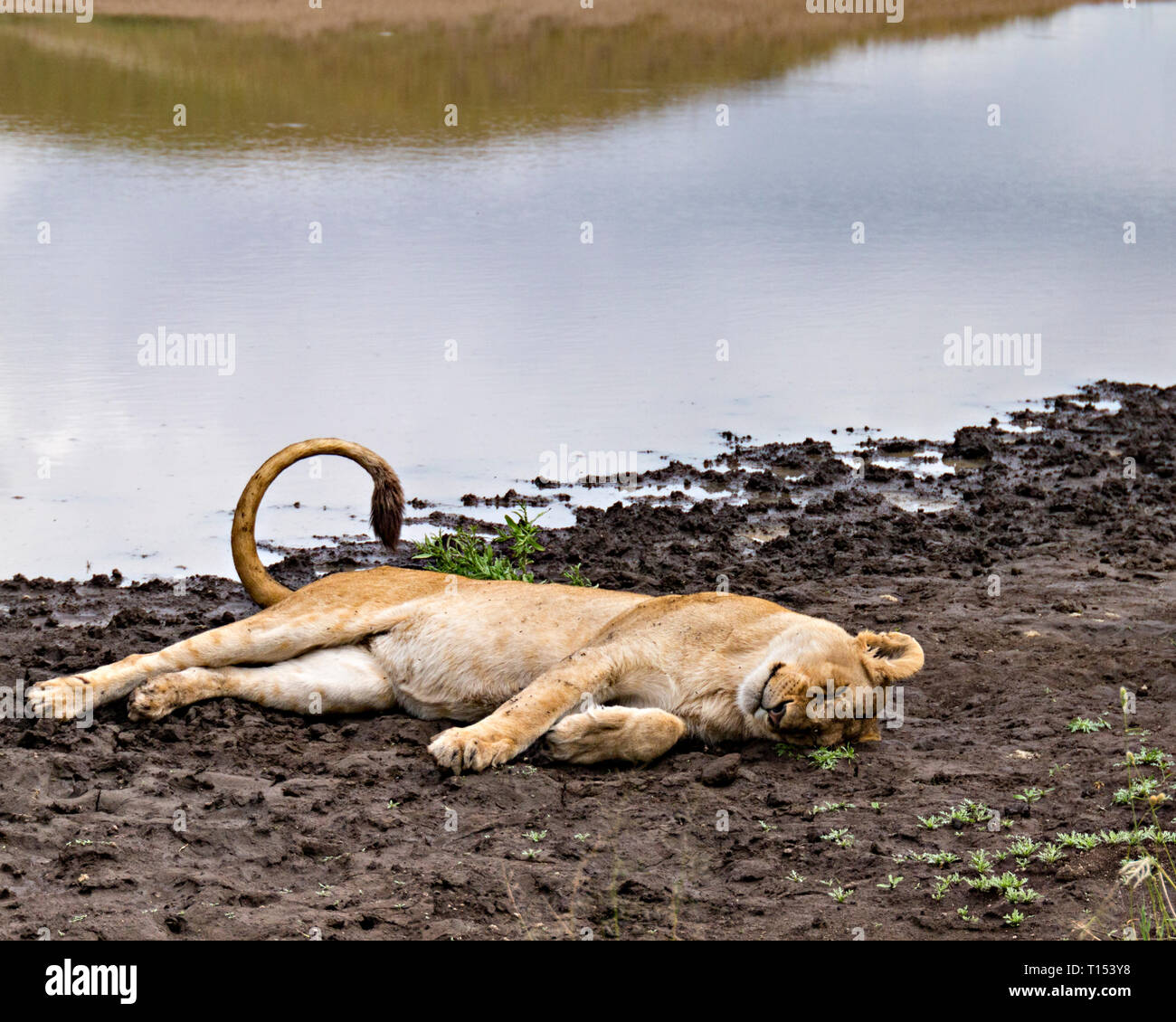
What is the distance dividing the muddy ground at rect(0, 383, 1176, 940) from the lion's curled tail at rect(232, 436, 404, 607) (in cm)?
75

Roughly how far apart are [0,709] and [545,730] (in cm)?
223

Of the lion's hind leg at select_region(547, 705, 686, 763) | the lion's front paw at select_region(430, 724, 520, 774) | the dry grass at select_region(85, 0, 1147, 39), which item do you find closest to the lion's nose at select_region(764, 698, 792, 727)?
the lion's hind leg at select_region(547, 705, 686, 763)

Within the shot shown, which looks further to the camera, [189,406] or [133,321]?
[133,321]

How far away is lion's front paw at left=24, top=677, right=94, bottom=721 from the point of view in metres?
5.62

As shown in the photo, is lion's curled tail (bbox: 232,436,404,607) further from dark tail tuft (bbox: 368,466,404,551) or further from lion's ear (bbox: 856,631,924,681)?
lion's ear (bbox: 856,631,924,681)

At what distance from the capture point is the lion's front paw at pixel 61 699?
5.62 meters

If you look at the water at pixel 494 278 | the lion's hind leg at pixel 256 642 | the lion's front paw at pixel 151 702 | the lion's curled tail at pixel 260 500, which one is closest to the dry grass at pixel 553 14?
the water at pixel 494 278

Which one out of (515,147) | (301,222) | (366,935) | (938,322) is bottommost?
(366,935)

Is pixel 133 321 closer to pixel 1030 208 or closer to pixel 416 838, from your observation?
pixel 416 838

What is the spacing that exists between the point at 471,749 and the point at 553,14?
39.3 m

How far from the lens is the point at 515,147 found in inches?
968

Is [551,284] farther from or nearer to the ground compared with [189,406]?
farther from the ground

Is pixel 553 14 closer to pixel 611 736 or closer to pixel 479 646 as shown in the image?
pixel 479 646

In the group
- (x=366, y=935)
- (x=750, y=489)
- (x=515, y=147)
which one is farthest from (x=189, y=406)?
(x=515, y=147)
